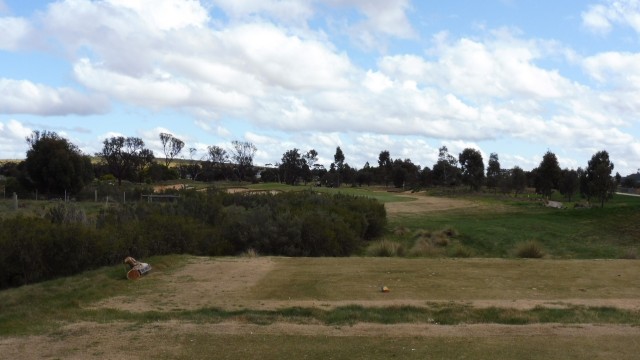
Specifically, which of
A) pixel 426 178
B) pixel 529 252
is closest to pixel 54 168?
pixel 529 252

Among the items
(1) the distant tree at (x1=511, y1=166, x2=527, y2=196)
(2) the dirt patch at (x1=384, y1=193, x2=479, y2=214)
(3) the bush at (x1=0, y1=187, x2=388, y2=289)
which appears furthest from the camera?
(1) the distant tree at (x1=511, y1=166, x2=527, y2=196)

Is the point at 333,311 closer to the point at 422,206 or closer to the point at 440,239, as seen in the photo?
the point at 440,239

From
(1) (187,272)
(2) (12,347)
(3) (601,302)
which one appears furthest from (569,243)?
(2) (12,347)

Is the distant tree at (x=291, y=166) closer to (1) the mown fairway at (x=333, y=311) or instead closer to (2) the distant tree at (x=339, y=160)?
(2) the distant tree at (x=339, y=160)

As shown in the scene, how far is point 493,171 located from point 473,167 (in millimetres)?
7872

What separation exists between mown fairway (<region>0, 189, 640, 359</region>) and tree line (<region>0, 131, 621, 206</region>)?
40405 millimetres

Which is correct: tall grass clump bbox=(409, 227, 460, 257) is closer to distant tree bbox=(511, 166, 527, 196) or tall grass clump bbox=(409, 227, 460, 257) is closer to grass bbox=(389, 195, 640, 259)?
grass bbox=(389, 195, 640, 259)

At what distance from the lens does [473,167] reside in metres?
84.6

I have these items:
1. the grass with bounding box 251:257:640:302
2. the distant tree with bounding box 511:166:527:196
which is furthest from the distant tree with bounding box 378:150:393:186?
the grass with bounding box 251:257:640:302

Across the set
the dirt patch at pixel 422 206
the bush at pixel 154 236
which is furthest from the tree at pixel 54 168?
the bush at pixel 154 236

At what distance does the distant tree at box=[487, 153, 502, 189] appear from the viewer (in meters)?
87.4

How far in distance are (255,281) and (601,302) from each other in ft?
20.9

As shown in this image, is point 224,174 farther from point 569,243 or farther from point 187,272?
point 187,272

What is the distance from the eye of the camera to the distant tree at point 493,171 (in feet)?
287
